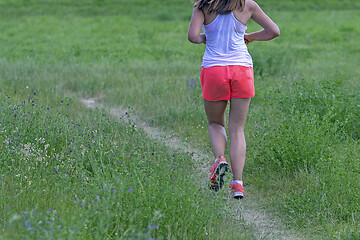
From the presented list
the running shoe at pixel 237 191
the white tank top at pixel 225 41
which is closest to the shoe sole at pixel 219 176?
the running shoe at pixel 237 191

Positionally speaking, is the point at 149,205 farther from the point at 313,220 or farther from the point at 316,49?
the point at 316,49

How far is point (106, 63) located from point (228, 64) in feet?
25.1

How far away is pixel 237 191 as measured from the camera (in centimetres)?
452

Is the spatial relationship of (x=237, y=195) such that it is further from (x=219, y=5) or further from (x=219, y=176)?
(x=219, y=5)

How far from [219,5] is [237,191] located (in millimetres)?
1850

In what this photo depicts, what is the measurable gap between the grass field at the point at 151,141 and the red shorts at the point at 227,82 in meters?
0.75

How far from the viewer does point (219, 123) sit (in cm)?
481

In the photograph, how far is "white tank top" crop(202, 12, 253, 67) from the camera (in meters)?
4.33

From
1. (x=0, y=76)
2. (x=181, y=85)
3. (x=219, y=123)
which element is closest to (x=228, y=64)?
(x=219, y=123)

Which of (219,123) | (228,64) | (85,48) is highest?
(228,64)

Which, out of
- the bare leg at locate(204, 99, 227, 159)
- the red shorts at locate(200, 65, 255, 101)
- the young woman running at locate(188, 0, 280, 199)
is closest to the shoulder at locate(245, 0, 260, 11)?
the young woman running at locate(188, 0, 280, 199)

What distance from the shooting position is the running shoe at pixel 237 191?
448cm

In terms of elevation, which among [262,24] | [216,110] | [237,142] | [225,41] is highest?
[262,24]

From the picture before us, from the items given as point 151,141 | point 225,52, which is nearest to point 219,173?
point 225,52
